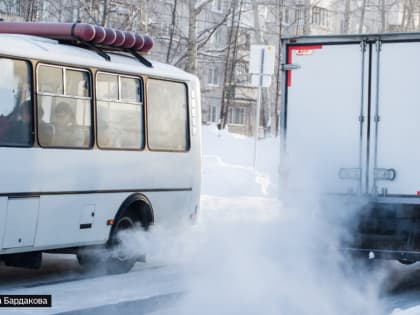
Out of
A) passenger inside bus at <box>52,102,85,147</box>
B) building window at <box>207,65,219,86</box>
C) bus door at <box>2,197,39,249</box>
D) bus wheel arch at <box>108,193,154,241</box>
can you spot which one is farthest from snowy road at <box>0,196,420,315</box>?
building window at <box>207,65,219,86</box>

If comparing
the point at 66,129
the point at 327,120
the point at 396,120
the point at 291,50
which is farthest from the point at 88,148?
the point at 396,120

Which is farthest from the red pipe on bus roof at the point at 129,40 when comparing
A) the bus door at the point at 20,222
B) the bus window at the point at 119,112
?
the bus door at the point at 20,222

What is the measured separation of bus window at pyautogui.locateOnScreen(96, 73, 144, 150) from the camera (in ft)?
44.2

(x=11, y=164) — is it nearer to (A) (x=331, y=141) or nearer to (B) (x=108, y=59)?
(B) (x=108, y=59)

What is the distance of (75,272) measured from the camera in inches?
559

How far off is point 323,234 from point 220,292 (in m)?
2.22

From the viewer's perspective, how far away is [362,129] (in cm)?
1298

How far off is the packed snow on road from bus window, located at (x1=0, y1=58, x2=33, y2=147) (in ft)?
5.55

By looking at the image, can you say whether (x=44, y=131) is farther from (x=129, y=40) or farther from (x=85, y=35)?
(x=129, y=40)

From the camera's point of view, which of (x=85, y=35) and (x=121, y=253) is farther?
(x=121, y=253)

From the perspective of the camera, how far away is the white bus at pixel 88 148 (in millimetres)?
11898

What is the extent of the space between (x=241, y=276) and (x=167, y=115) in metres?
3.55

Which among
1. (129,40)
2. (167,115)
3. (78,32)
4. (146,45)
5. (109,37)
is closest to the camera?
(78,32)

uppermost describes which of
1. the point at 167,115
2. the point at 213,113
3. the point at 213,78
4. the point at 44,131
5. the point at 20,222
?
the point at 213,78
